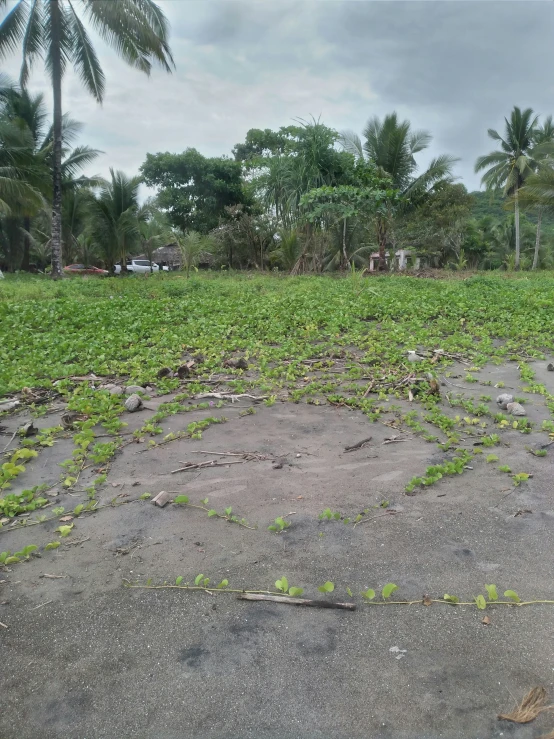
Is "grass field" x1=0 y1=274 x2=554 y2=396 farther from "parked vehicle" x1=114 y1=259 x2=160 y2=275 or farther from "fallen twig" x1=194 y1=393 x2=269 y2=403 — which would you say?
"parked vehicle" x1=114 y1=259 x2=160 y2=275

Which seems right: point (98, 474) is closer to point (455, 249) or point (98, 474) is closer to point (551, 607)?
point (551, 607)

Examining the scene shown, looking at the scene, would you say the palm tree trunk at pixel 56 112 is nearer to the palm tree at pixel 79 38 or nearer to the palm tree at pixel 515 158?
the palm tree at pixel 79 38

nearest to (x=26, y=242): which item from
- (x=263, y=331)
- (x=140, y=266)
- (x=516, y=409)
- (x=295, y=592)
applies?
(x=140, y=266)

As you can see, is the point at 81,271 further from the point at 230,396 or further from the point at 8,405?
the point at 230,396

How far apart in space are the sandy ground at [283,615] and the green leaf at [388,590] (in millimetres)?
82

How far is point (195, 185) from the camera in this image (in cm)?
2298

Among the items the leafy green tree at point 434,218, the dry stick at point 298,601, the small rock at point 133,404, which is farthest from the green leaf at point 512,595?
the leafy green tree at point 434,218

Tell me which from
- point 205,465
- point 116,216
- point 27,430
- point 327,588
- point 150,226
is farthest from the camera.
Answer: point 150,226

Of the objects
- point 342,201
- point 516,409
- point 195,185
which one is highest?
point 195,185

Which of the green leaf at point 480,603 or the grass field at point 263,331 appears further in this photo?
the grass field at point 263,331

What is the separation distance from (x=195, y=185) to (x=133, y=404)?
2044 cm

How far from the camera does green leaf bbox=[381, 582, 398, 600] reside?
2152mm

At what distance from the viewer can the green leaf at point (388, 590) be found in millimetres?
2152

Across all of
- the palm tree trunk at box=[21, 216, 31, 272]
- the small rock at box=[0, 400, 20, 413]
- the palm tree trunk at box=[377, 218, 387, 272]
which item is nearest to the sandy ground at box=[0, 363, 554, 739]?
the small rock at box=[0, 400, 20, 413]
